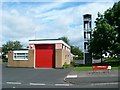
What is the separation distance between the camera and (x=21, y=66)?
170ft

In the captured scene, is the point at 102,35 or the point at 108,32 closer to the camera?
the point at 108,32

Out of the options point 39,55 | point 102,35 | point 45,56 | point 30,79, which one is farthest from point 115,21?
point 30,79

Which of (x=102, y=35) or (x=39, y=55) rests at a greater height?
(x=102, y=35)

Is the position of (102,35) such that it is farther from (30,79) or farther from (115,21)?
(30,79)

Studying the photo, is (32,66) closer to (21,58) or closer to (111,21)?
(21,58)

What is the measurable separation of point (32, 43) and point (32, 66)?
13.6 feet

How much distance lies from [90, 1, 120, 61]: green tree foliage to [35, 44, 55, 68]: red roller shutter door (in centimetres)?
895

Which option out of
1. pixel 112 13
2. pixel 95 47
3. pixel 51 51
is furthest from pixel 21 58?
pixel 112 13

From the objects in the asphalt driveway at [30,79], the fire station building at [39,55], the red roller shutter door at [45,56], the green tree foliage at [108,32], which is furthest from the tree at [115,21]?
the asphalt driveway at [30,79]

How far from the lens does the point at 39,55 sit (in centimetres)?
5222

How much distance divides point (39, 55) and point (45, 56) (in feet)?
3.54

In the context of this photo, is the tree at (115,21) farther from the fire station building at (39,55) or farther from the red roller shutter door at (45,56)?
the red roller shutter door at (45,56)

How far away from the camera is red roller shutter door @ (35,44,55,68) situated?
5166cm

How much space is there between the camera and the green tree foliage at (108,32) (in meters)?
51.8
